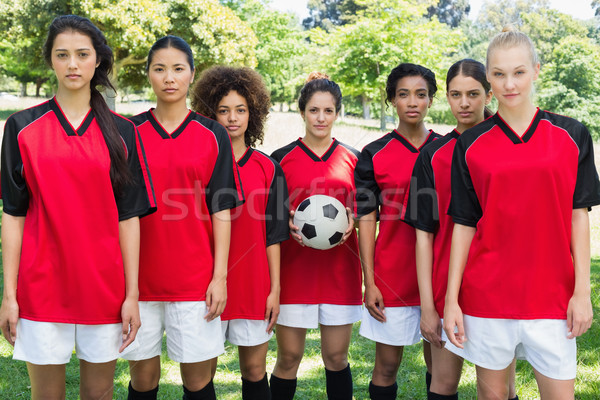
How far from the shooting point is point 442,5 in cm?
6612

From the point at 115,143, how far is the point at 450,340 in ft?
5.47

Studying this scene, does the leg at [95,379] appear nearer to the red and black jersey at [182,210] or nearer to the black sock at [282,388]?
the red and black jersey at [182,210]

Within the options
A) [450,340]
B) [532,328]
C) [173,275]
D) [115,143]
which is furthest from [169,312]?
[532,328]

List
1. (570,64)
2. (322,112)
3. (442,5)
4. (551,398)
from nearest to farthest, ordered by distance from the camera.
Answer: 1. (551,398)
2. (322,112)
3. (570,64)
4. (442,5)

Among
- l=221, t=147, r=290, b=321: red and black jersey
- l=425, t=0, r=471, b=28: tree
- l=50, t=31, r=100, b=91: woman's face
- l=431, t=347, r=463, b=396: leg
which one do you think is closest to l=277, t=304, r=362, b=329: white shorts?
l=221, t=147, r=290, b=321: red and black jersey

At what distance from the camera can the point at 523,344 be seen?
2.31 metres

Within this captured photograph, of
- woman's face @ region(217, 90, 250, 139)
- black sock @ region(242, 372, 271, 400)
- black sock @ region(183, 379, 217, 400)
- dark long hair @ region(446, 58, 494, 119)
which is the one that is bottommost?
black sock @ region(242, 372, 271, 400)

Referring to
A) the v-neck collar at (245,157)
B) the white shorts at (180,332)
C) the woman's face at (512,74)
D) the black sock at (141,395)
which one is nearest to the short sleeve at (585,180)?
the woman's face at (512,74)

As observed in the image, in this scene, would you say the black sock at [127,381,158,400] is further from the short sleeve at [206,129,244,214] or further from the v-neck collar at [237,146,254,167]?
the v-neck collar at [237,146,254,167]

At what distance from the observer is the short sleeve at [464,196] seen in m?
2.41

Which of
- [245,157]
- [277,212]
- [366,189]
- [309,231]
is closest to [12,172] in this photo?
[245,157]

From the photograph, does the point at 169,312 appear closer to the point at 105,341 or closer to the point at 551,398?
the point at 105,341

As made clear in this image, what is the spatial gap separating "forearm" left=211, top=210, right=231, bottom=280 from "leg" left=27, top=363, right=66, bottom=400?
0.80 m

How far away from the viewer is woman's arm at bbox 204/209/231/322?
270cm
